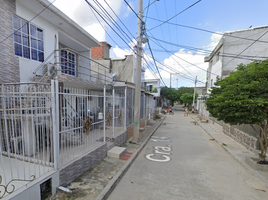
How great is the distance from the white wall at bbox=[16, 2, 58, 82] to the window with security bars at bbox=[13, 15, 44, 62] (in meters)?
0.16

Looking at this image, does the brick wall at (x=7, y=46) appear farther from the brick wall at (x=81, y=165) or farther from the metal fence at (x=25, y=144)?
the brick wall at (x=81, y=165)

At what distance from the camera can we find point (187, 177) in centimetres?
414

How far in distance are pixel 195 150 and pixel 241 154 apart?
6.11ft

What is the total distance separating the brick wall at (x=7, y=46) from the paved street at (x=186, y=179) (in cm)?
517

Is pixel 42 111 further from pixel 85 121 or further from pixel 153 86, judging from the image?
pixel 153 86

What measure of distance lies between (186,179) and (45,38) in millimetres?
7943

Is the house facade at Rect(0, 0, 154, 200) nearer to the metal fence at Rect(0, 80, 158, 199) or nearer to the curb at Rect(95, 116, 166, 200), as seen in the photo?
the metal fence at Rect(0, 80, 158, 199)

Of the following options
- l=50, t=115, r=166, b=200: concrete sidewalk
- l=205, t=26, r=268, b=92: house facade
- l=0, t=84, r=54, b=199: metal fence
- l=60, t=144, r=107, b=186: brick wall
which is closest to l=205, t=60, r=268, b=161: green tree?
l=50, t=115, r=166, b=200: concrete sidewalk

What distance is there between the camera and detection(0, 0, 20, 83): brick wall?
14.6 ft

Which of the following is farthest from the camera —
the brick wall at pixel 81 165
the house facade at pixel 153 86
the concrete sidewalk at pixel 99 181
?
the house facade at pixel 153 86

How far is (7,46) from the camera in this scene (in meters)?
4.59

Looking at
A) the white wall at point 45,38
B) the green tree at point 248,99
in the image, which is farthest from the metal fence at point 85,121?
the green tree at point 248,99

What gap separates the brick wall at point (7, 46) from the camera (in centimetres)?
445

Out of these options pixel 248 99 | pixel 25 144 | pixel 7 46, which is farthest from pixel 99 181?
pixel 7 46
